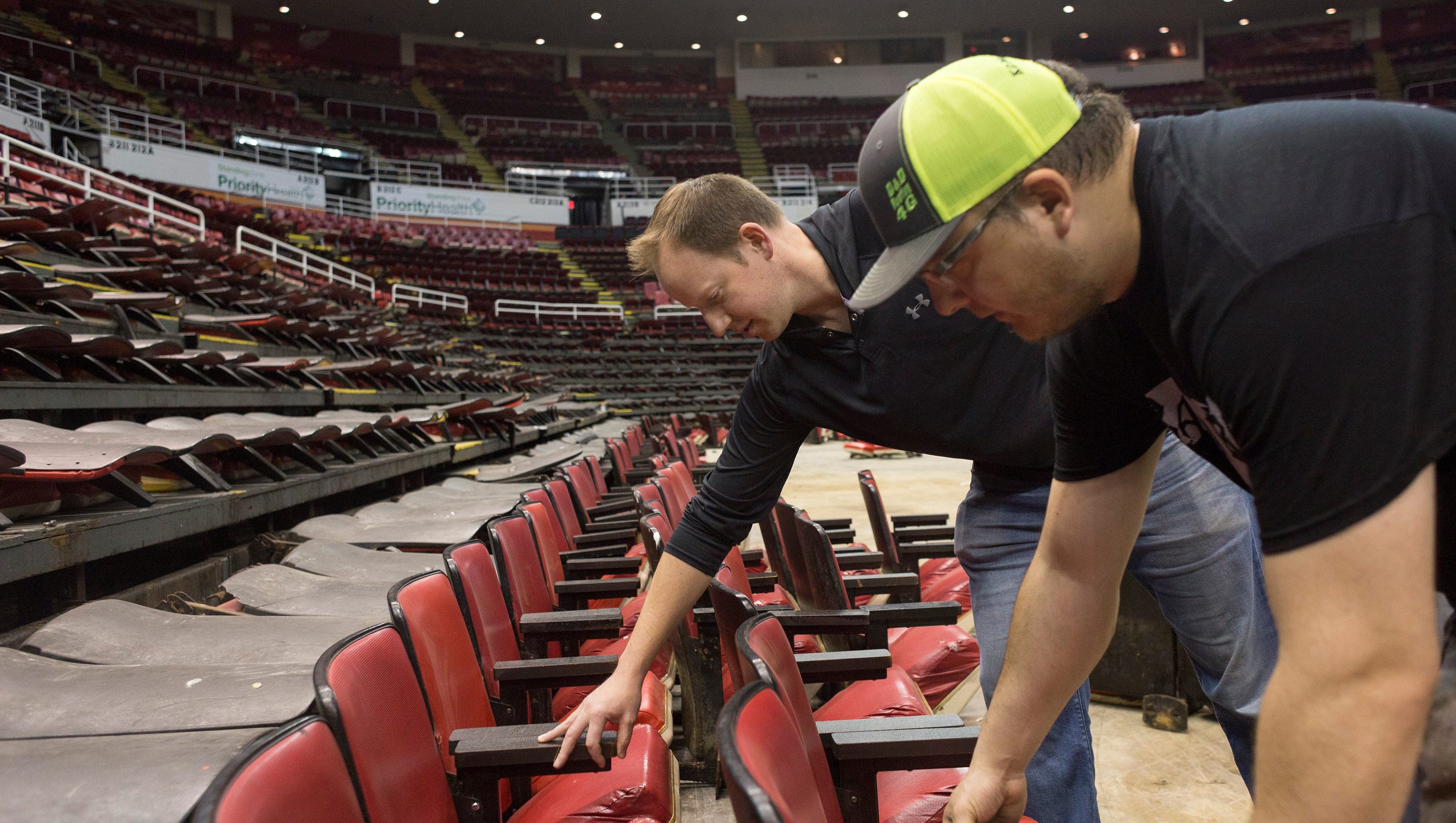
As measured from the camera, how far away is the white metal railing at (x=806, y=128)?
82.6 ft

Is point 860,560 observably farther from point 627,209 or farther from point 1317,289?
point 627,209

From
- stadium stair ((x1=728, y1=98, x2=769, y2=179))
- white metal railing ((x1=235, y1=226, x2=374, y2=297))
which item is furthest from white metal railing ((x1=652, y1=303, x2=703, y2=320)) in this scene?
stadium stair ((x1=728, y1=98, x2=769, y2=179))

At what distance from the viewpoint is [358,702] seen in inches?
44.3

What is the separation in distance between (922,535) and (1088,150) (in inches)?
97.3

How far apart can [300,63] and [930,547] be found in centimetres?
2486

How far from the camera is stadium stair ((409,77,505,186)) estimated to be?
23516mm

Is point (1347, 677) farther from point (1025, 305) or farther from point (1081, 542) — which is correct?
point (1081, 542)

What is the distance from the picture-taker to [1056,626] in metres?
1.19

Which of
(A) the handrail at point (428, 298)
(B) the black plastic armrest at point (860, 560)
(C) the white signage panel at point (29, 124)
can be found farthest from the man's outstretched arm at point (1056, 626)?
(A) the handrail at point (428, 298)

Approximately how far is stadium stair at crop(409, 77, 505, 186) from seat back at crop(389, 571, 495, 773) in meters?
22.8

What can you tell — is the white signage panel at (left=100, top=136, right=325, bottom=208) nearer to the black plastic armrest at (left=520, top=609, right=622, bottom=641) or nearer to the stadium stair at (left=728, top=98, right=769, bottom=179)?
the stadium stair at (left=728, top=98, right=769, bottom=179)

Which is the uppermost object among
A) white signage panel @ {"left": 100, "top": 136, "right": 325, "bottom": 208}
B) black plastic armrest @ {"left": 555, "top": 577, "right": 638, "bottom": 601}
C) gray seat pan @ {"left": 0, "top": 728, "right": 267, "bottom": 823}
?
white signage panel @ {"left": 100, "top": 136, "right": 325, "bottom": 208}

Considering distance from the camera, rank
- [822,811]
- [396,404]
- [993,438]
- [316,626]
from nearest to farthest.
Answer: [822,811] → [993,438] → [316,626] → [396,404]

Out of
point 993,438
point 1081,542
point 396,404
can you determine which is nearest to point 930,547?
point 993,438
